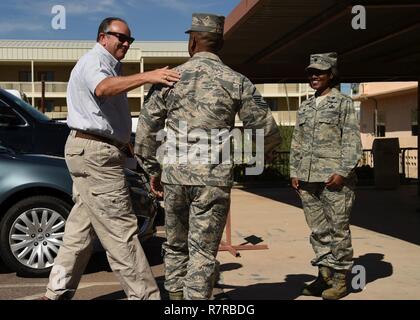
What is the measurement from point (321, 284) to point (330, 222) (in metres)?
0.53

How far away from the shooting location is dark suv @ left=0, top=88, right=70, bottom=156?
23.9 feet

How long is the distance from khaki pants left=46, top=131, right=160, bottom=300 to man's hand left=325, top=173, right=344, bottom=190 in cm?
168

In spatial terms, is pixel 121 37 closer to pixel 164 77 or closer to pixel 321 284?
pixel 164 77

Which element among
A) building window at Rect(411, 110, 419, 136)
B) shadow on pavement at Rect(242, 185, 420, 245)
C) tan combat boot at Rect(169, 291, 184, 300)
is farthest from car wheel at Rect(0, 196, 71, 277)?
building window at Rect(411, 110, 419, 136)

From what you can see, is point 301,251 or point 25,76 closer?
point 301,251

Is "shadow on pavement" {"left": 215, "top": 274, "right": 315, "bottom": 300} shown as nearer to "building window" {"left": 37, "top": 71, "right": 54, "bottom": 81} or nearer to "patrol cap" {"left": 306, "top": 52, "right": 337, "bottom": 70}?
"patrol cap" {"left": 306, "top": 52, "right": 337, "bottom": 70}

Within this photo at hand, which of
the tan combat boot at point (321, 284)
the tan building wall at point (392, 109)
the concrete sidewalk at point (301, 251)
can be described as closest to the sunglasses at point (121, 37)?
the concrete sidewalk at point (301, 251)

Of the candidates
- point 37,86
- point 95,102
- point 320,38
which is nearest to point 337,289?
point 95,102

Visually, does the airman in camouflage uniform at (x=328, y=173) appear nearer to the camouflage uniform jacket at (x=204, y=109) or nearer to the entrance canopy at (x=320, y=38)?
the camouflage uniform jacket at (x=204, y=109)

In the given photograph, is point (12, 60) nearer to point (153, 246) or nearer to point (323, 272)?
point (153, 246)

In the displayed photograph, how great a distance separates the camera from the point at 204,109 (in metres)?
3.46

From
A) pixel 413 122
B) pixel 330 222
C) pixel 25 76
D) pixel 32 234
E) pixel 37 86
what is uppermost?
pixel 25 76

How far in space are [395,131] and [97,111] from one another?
26.7m
